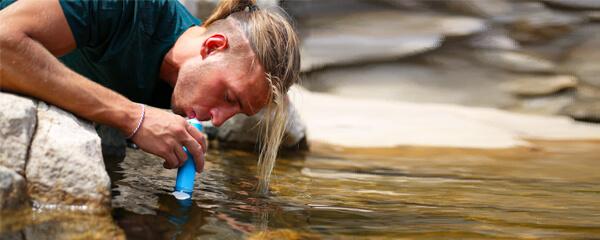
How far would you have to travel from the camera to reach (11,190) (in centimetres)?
172

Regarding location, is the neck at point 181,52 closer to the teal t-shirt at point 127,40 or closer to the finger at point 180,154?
the teal t-shirt at point 127,40

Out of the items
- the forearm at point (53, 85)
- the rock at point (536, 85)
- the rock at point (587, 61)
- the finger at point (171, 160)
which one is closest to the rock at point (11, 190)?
the forearm at point (53, 85)

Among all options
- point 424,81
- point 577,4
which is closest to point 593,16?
point 577,4

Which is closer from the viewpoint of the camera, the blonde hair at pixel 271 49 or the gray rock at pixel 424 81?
the blonde hair at pixel 271 49

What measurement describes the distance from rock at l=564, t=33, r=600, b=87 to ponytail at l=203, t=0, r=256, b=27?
514cm

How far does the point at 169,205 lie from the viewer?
6.80 ft

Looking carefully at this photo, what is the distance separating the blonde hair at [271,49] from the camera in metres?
2.47

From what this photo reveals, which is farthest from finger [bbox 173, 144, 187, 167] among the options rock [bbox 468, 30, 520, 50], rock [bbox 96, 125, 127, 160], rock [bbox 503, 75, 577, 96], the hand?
rock [bbox 503, 75, 577, 96]

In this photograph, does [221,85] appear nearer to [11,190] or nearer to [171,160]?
[171,160]

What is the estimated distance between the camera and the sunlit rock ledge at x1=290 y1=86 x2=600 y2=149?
5.06 meters

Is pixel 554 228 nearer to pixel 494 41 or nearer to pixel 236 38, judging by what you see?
pixel 236 38

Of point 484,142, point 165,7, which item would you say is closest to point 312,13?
point 484,142

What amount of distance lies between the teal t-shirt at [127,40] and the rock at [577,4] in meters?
5.13

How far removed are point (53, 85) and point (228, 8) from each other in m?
0.80
